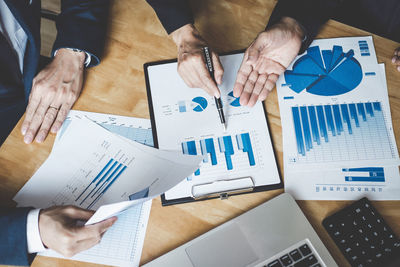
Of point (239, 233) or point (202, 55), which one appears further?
A: point (202, 55)

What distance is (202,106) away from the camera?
77 cm

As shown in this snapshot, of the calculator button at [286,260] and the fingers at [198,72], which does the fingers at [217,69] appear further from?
the calculator button at [286,260]

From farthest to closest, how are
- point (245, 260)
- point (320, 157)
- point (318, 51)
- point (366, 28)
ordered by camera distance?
point (366, 28) → point (318, 51) → point (320, 157) → point (245, 260)

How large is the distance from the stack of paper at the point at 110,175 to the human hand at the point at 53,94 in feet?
0.16

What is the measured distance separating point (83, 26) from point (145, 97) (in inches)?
11.9

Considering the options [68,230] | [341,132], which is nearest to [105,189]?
[68,230]

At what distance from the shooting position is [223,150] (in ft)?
2.34

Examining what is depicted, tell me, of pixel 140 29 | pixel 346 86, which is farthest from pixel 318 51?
pixel 140 29

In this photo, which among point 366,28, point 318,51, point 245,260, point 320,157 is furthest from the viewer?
point 366,28

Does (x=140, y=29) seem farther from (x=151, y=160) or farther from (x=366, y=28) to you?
(x=366, y=28)

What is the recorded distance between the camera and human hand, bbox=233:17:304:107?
2.53 feet

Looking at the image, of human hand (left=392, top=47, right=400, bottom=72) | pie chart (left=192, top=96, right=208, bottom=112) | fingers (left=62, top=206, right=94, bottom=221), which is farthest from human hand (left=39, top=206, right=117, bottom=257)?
human hand (left=392, top=47, right=400, bottom=72)

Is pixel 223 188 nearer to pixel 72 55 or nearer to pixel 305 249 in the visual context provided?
pixel 305 249

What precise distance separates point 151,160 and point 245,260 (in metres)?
0.33
